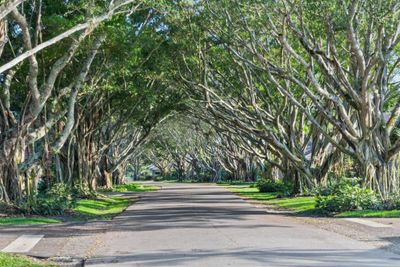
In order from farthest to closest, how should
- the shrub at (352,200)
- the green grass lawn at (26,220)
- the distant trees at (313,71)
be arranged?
the shrub at (352,200), the distant trees at (313,71), the green grass lawn at (26,220)

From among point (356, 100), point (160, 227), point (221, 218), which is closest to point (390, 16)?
point (356, 100)

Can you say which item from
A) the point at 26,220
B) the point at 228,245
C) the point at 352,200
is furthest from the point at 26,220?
the point at 352,200

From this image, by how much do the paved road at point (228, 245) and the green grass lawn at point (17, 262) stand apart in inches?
37.7

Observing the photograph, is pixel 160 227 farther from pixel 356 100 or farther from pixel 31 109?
pixel 356 100

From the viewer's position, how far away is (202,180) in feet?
276

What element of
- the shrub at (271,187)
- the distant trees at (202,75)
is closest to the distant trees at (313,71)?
the distant trees at (202,75)

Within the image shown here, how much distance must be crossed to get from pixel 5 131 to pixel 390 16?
13.7 m

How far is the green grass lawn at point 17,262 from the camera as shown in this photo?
36.6 feet

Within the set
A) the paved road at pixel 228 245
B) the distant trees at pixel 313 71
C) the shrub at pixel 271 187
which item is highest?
the distant trees at pixel 313 71

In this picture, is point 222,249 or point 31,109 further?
point 31,109

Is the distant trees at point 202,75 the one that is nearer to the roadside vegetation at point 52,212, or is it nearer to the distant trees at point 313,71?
the distant trees at point 313,71

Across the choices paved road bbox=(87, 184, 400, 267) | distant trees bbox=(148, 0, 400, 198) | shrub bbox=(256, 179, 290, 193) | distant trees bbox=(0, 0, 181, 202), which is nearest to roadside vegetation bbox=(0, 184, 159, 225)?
distant trees bbox=(0, 0, 181, 202)

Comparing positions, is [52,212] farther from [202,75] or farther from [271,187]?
[271,187]

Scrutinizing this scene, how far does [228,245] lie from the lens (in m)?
13.5
